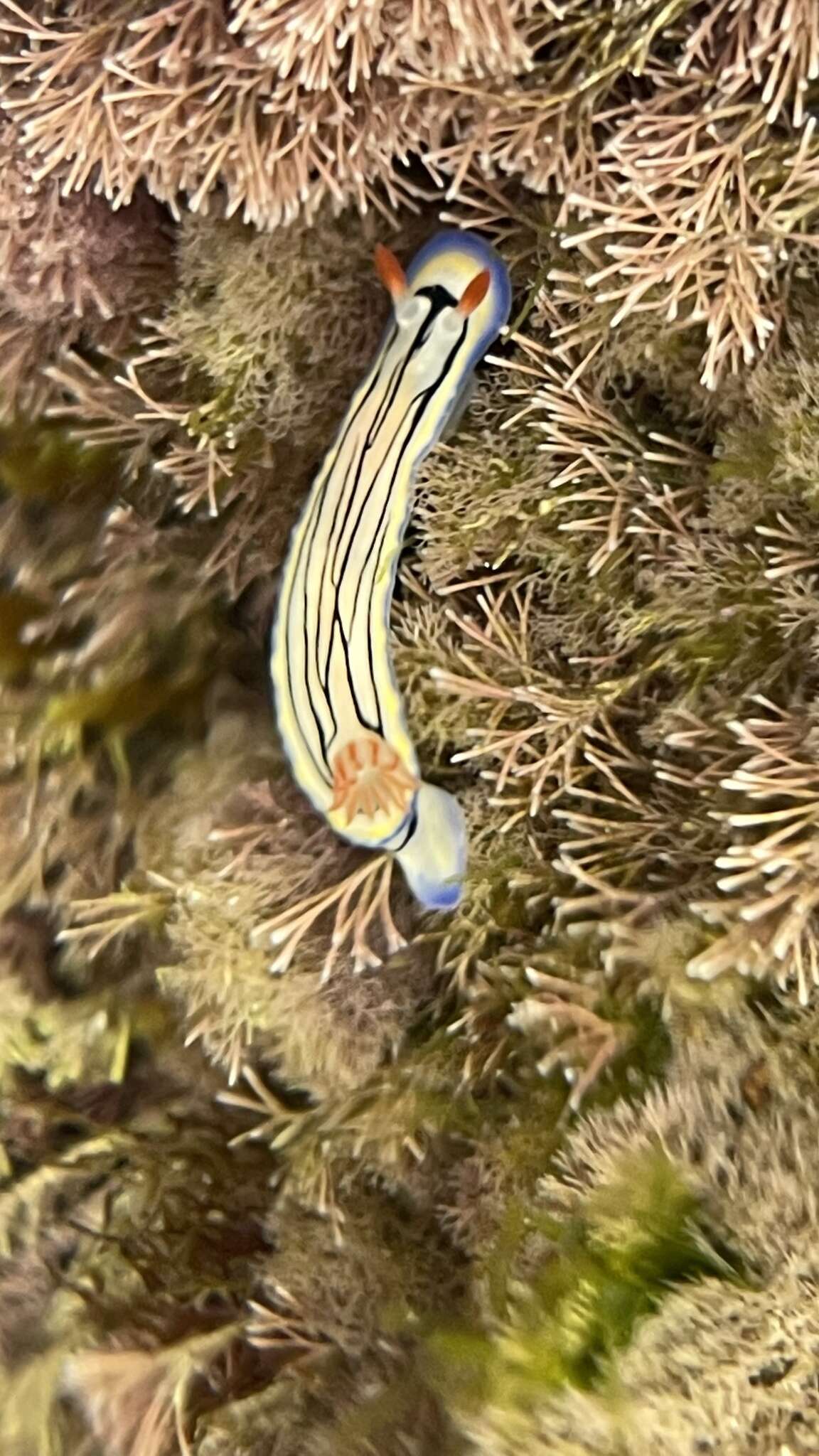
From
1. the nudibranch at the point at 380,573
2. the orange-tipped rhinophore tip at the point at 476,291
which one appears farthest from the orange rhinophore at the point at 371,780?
the orange-tipped rhinophore tip at the point at 476,291

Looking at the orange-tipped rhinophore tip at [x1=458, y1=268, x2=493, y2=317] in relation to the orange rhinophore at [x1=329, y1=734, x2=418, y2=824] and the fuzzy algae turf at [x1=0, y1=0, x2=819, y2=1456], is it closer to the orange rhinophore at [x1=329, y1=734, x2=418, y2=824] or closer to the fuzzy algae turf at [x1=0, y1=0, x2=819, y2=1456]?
the fuzzy algae turf at [x1=0, y1=0, x2=819, y2=1456]

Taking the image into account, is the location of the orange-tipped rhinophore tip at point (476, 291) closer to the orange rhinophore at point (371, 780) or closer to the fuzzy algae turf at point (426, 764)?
the fuzzy algae turf at point (426, 764)

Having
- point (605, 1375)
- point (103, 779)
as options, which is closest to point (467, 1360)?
point (605, 1375)

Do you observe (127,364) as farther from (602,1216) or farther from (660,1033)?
(602,1216)

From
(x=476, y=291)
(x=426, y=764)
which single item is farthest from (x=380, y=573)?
(x=476, y=291)

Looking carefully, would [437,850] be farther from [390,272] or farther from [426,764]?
[390,272]

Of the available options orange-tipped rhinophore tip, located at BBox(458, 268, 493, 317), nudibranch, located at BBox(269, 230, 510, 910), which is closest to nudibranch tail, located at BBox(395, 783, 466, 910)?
nudibranch, located at BBox(269, 230, 510, 910)
